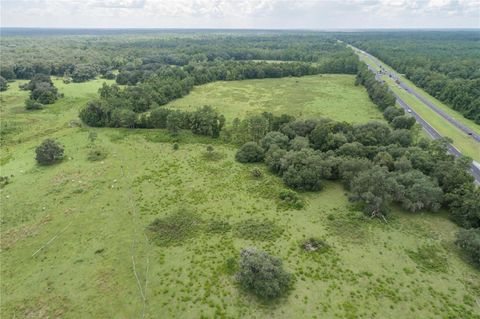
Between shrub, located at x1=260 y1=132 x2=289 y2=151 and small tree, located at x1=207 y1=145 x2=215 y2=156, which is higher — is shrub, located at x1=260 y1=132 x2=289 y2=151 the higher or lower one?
the higher one

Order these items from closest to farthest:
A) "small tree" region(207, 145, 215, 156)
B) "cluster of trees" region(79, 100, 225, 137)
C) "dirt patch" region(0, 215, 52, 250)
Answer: "dirt patch" region(0, 215, 52, 250) → "small tree" region(207, 145, 215, 156) → "cluster of trees" region(79, 100, 225, 137)

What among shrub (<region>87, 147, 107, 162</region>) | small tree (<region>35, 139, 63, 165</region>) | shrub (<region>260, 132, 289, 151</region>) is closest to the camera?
small tree (<region>35, 139, 63, 165</region>)

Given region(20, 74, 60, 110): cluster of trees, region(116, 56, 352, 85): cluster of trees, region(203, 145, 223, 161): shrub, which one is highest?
region(116, 56, 352, 85): cluster of trees

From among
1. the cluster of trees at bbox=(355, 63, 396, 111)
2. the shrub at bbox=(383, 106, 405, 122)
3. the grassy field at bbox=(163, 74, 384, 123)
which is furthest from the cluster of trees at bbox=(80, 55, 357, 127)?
the shrub at bbox=(383, 106, 405, 122)

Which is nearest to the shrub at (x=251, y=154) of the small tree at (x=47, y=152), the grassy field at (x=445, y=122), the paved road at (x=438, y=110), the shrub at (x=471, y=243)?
the shrub at (x=471, y=243)

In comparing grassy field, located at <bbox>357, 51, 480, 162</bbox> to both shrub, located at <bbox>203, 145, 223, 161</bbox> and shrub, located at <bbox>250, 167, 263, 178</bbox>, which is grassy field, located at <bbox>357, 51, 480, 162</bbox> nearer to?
shrub, located at <bbox>250, 167, 263, 178</bbox>

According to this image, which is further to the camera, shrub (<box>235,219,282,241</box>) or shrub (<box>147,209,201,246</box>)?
shrub (<box>235,219,282,241</box>)

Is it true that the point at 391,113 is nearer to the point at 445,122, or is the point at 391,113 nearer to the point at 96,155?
the point at 445,122

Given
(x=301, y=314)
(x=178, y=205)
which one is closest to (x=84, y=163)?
(x=178, y=205)
